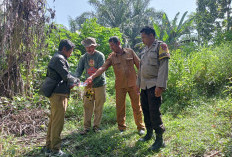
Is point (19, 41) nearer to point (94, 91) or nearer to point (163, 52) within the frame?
point (94, 91)

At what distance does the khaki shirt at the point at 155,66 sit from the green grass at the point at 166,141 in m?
1.05

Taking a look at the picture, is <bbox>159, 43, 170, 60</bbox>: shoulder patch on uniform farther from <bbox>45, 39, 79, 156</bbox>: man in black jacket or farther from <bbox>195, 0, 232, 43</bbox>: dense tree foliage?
<bbox>195, 0, 232, 43</bbox>: dense tree foliage

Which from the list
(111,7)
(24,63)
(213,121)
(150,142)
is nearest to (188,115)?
(213,121)

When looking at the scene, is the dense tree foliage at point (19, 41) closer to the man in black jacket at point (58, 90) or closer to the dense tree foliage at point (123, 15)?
the man in black jacket at point (58, 90)

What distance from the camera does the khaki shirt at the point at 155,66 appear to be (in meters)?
3.13

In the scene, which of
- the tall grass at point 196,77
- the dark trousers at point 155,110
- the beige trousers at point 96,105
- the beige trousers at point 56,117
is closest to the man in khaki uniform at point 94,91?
the beige trousers at point 96,105

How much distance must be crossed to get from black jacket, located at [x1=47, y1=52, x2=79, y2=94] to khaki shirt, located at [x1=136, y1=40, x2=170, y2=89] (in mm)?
1227

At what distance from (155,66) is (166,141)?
1.41 meters

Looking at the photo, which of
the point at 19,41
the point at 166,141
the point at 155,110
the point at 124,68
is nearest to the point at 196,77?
the point at 124,68

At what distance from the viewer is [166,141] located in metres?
3.66

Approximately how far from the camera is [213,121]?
4129mm

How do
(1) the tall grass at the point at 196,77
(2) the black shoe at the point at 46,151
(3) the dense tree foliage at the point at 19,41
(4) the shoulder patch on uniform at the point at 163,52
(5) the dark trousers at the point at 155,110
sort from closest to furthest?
(4) the shoulder patch on uniform at the point at 163,52 → (5) the dark trousers at the point at 155,110 → (2) the black shoe at the point at 46,151 → (3) the dense tree foliage at the point at 19,41 → (1) the tall grass at the point at 196,77

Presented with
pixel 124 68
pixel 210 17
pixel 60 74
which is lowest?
pixel 60 74

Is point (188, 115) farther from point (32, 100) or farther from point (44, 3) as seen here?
point (44, 3)
